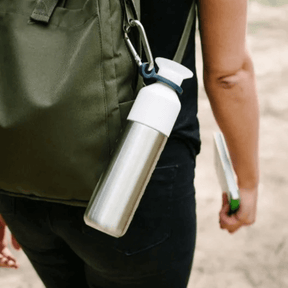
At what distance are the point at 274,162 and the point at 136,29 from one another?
214 centimetres

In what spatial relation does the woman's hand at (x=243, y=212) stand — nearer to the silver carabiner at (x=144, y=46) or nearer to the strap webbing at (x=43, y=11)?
the silver carabiner at (x=144, y=46)

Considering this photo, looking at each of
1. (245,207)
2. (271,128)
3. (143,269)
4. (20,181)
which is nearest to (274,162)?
(271,128)

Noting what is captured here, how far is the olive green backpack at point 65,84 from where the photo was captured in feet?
2.56

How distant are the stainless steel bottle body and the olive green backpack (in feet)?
0.19

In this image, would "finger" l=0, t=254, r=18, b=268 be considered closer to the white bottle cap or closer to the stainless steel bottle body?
the stainless steel bottle body

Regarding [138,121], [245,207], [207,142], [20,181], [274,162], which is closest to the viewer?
[138,121]

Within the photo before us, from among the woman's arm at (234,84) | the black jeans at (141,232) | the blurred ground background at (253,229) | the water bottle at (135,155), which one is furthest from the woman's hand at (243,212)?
the blurred ground background at (253,229)

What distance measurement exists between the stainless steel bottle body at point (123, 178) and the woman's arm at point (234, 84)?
220mm

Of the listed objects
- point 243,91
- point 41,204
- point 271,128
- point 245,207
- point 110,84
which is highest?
point 110,84

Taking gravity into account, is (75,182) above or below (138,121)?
below

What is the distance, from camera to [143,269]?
966mm

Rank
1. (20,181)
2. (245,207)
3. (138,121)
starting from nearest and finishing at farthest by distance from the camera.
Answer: (138,121) < (20,181) < (245,207)

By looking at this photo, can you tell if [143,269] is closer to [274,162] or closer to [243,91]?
[243,91]

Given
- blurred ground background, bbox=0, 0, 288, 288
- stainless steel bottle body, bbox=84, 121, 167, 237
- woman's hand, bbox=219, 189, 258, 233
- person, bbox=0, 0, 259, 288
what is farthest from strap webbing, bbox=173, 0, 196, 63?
blurred ground background, bbox=0, 0, 288, 288
